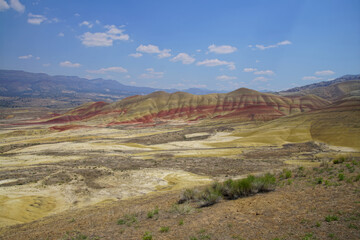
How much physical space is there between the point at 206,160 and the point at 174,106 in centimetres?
10319

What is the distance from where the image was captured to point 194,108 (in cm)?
13062

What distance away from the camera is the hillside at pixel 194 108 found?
11288cm

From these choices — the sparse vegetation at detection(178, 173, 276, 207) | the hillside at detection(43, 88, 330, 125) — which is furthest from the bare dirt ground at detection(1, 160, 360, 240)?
the hillside at detection(43, 88, 330, 125)

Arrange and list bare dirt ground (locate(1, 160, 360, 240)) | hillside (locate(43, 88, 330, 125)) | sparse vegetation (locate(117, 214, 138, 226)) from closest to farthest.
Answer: bare dirt ground (locate(1, 160, 360, 240))
sparse vegetation (locate(117, 214, 138, 226))
hillside (locate(43, 88, 330, 125))

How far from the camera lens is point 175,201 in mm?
12797

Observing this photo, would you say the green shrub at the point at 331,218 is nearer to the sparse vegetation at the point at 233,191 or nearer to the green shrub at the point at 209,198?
the sparse vegetation at the point at 233,191

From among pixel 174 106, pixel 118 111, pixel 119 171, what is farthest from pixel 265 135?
pixel 118 111

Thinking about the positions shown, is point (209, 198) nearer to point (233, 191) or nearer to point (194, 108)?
point (233, 191)

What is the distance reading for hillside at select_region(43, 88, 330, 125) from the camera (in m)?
113

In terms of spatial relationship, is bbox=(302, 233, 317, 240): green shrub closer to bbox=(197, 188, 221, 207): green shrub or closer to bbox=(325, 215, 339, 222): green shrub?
bbox=(325, 215, 339, 222): green shrub

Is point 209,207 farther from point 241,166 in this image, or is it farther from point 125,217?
point 241,166

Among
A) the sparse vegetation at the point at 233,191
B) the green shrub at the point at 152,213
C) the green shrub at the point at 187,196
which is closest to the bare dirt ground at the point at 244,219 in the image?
the green shrub at the point at 152,213

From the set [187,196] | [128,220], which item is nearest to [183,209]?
[187,196]

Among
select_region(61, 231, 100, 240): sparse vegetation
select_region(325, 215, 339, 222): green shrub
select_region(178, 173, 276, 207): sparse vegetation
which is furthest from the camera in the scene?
select_region(178, 173, 276, 207): sparse vegetation
